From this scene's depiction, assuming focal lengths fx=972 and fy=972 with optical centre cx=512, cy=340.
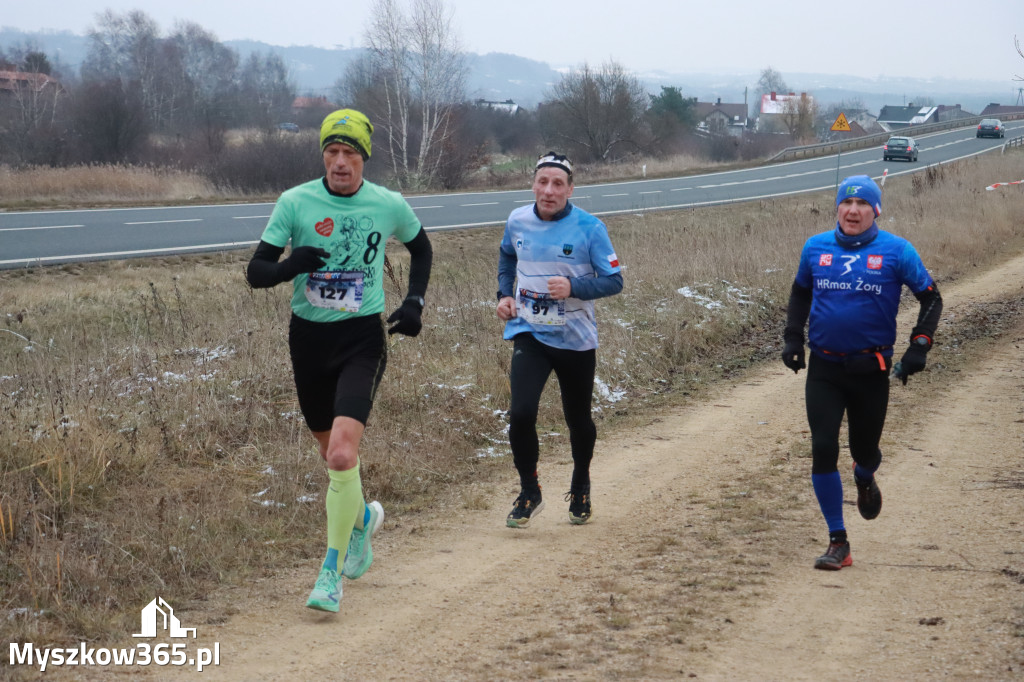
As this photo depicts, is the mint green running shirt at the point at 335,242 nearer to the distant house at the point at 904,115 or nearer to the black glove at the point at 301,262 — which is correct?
the black glove at the point at 301,262

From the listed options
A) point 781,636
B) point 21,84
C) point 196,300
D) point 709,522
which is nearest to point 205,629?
point 781,636

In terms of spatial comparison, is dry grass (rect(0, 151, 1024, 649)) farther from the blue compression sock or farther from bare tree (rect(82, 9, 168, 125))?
bare tree (rect(82, 9, 168, 125))

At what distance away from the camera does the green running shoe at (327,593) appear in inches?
171

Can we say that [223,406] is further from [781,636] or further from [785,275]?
[785,275]

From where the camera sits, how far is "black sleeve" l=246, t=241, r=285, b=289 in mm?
4336

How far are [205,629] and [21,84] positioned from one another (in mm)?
63927

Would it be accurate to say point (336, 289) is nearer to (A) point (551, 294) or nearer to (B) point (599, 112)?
(A) point (551, 294)

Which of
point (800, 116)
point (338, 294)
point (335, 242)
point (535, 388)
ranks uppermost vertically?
point (800, 116)

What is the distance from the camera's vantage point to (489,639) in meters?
4.17

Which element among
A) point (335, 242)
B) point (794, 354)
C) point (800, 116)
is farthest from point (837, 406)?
point (800, 116)

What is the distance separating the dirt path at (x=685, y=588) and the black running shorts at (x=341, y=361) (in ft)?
3.22

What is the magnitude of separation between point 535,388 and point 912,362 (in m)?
1.99

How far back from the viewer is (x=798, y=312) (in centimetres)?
518

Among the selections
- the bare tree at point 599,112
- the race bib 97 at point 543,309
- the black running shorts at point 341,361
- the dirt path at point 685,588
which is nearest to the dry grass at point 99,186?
the dirt path at point 685,588
